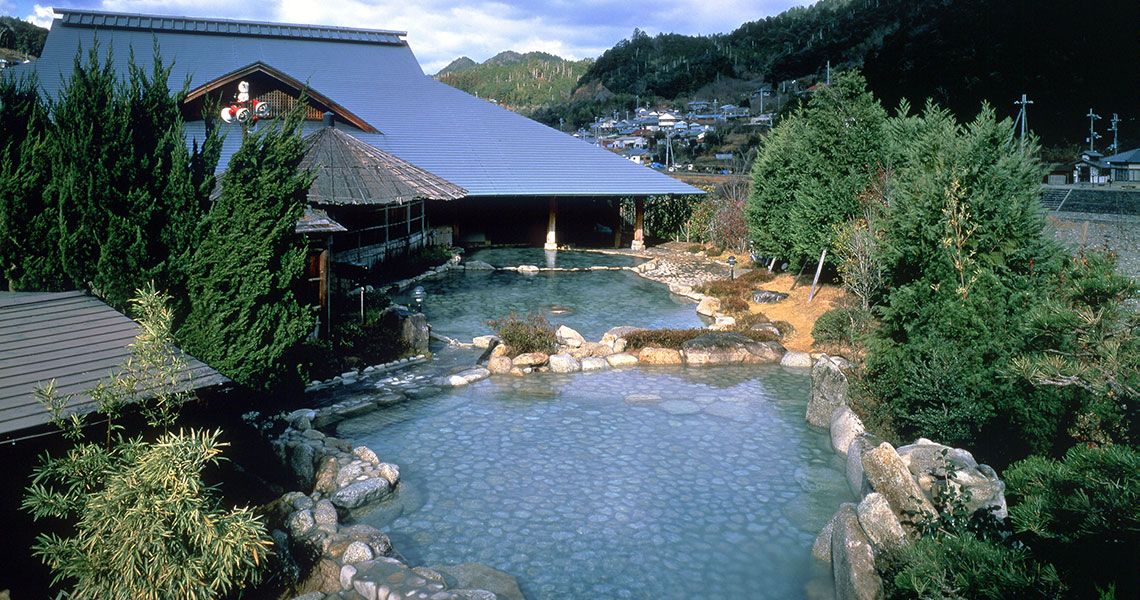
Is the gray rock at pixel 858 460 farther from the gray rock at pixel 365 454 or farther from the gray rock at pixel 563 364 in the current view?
the gray rock at pixel 365 454

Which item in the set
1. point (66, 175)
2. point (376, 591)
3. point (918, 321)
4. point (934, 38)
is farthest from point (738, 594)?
point (934, 38)

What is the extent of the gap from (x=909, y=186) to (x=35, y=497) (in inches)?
431

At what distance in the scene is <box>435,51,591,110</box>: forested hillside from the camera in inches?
5349

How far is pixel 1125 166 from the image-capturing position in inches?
1539

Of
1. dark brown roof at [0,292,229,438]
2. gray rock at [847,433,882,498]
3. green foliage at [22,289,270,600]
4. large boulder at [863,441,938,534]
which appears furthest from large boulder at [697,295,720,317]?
green foliage at [22,289,270,600]

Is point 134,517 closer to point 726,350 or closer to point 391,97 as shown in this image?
point 726,350

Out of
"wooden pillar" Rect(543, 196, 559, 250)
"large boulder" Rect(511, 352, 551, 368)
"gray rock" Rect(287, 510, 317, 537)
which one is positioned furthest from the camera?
"wooden pillar" Rect(543, 196, 559, 250)

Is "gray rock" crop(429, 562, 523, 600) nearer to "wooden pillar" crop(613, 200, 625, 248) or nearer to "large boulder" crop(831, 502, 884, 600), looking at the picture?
"large boulder" crop(831, 502, 884, 600)

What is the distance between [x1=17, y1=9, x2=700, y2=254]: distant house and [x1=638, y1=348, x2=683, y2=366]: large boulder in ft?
44.3

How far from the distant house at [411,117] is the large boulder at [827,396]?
1752cm

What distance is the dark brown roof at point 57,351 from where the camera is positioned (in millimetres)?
5715

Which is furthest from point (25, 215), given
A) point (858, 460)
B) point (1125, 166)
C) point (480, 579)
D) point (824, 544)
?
point (1125, 166)

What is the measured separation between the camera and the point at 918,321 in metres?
10.1

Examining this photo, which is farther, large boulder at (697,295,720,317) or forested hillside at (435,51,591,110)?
forested hillside at (435,51,591,110)
